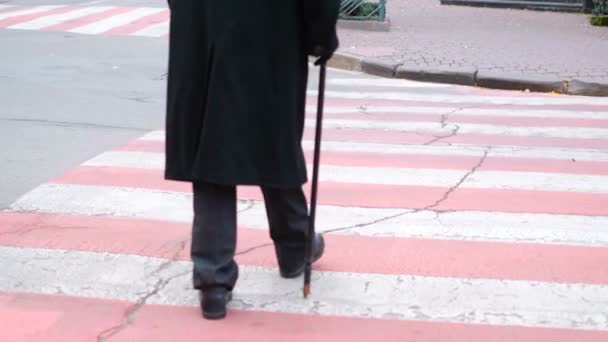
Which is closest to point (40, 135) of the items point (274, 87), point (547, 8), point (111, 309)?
point (111, 309)

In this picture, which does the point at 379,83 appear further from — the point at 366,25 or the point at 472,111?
the point at 366,25

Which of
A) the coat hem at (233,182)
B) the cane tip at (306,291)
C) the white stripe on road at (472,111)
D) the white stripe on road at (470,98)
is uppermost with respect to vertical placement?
the coat hem at (233,182)

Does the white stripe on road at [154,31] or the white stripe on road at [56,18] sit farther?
the white stripe on road at [56,18]

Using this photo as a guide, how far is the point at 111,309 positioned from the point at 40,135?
3.97 meters

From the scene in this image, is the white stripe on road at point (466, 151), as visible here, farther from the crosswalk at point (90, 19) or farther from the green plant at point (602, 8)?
the green plant at point (602, 8)

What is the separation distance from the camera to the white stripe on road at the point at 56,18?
16.8 meters

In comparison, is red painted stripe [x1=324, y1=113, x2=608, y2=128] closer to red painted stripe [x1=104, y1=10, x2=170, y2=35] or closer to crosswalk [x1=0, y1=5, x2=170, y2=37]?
crosswalk [x1=0, y1=5, x2=170, y2=37]

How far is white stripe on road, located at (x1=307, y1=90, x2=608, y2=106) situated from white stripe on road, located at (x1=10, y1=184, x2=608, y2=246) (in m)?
4.67

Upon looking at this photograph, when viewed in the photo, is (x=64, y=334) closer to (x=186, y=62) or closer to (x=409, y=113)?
(x=186, y=62)

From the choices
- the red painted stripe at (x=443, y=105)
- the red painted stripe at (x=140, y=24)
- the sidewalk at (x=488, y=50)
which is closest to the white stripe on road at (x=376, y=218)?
the red painted stripe at (x=443, y=105)

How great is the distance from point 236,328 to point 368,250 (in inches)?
46.4

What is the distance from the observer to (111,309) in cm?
421

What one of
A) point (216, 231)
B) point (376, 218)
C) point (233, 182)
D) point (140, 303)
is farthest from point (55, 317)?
point (376, 218)

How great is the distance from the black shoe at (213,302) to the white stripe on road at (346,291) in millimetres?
164
